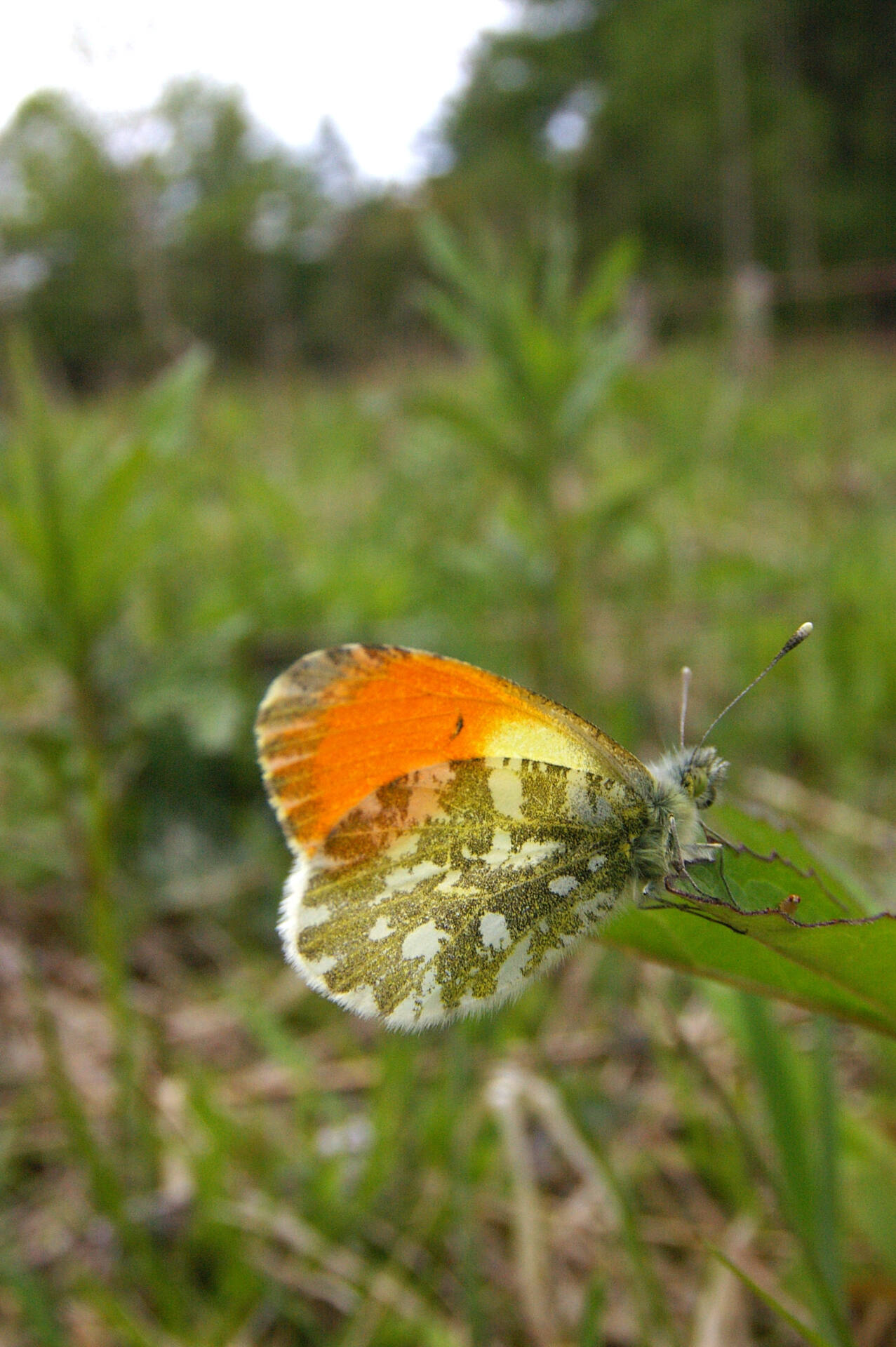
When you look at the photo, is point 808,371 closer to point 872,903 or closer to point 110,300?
point 110,300

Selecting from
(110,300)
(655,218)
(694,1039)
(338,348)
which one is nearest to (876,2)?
(655,218)

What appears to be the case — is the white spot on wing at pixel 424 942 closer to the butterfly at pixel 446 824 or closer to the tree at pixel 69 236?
the butterfly at pixel 446 824

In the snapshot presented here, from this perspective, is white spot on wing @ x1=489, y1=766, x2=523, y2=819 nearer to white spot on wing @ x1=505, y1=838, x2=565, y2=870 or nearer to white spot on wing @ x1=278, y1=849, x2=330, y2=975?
white spot on wing @ x1=505, y1=838, x2=565, y2=870

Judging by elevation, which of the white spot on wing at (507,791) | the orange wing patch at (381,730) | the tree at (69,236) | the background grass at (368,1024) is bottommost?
the background grass at (368,1024)

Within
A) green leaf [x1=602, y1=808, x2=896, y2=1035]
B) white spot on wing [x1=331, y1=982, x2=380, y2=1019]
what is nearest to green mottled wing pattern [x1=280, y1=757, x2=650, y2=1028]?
white spot on wing [x1=331, y1=982, x2=380, y2=1019]

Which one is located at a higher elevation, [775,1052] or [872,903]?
[872,903]

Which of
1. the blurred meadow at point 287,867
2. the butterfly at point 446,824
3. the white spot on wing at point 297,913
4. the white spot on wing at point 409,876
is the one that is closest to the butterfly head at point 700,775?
the butterfly at point 446,824
